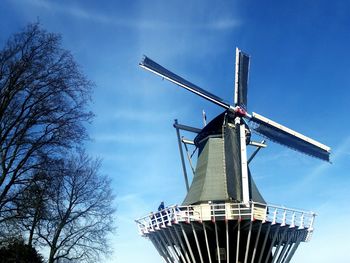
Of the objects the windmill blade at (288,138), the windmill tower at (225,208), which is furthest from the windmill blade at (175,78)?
the windmill blade at (288,138)

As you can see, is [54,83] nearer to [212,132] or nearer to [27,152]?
[27,152]

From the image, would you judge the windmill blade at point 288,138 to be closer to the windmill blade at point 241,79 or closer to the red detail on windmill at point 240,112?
the red detail on windmill at point 240,112

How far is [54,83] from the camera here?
11094 mm

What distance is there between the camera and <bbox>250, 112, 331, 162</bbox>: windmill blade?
99.2 ft

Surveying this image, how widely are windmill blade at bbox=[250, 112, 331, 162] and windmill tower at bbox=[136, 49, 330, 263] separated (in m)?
0.08

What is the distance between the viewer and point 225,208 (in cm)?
2331

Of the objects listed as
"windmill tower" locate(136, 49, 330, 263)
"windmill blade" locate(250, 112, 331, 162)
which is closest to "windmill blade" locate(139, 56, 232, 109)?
"windmill tower" locate(136, 49, 330, 263)

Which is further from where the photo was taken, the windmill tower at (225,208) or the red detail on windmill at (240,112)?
the red detail on windmill at (240,112)

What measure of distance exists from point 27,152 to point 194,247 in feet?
56.1

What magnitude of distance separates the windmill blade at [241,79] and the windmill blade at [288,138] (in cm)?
163

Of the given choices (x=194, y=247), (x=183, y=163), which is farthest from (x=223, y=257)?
(x=183, y=163)

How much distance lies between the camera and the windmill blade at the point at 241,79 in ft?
99.3

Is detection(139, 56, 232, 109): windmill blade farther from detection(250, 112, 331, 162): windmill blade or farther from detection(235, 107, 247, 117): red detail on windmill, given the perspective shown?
detection(250, 112, 331, 162): windmill blade

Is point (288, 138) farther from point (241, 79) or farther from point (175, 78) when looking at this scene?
point (175, 78)
